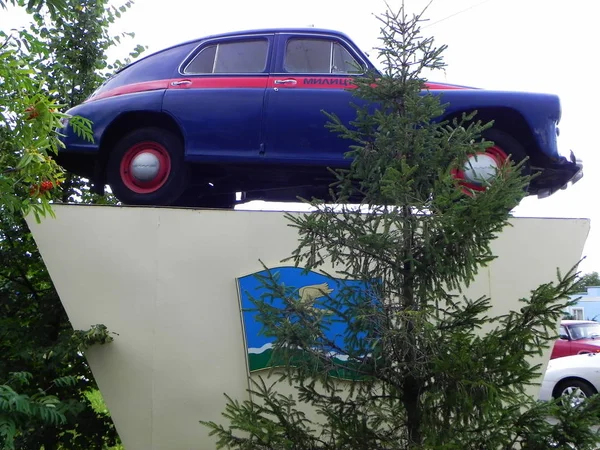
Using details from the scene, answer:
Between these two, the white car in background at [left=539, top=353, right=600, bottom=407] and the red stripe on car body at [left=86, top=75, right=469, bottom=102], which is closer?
the red stripe on car body at [left=86, top=75, right=469, bottom=102]

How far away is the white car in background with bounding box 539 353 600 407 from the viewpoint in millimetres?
8742

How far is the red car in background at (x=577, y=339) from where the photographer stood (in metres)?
10.9

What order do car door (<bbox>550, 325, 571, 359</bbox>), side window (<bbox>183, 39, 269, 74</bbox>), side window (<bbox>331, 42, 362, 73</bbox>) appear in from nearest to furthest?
side window (<bbox>331, 42, 362, 73</bbox>)
side window (<bbox>183, 39, 269, 74</bbox>)
car door (<bbox>550, 325, 571, 359</bbox>)

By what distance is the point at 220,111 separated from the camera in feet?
16.8

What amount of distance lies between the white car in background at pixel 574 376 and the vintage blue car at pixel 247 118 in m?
4.39

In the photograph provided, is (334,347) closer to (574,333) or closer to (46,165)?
(46,165)

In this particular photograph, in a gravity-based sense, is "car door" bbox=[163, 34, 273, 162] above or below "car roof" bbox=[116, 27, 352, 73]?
below

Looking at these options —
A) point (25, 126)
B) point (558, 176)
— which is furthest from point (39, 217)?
point (558, 176)

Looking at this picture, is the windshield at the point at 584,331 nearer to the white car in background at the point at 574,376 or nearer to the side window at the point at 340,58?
the white car in background at the point at 574,376

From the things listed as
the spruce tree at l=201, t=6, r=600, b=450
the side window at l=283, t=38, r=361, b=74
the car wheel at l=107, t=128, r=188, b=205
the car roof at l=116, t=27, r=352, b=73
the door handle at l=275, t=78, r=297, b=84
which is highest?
the car roof at l=116, t=27, r=352, b=73

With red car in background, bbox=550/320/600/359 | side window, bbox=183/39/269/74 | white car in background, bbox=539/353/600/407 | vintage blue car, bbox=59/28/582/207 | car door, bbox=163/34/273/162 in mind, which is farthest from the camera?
red car in background, bbox=550/320/600/359

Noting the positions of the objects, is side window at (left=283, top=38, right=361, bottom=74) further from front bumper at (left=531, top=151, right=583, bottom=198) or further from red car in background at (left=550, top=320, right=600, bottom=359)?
red car in background at (left=550, top=320, right=600, bottom=359)

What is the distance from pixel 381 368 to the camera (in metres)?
3.23

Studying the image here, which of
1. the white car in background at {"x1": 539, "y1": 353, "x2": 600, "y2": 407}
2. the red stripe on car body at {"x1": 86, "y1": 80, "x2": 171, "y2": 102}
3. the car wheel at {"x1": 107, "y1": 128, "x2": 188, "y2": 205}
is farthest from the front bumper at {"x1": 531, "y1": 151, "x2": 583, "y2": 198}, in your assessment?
the white car in background at {"x1": 539, "y1": 353, "x2": 600, "y2": 407}
